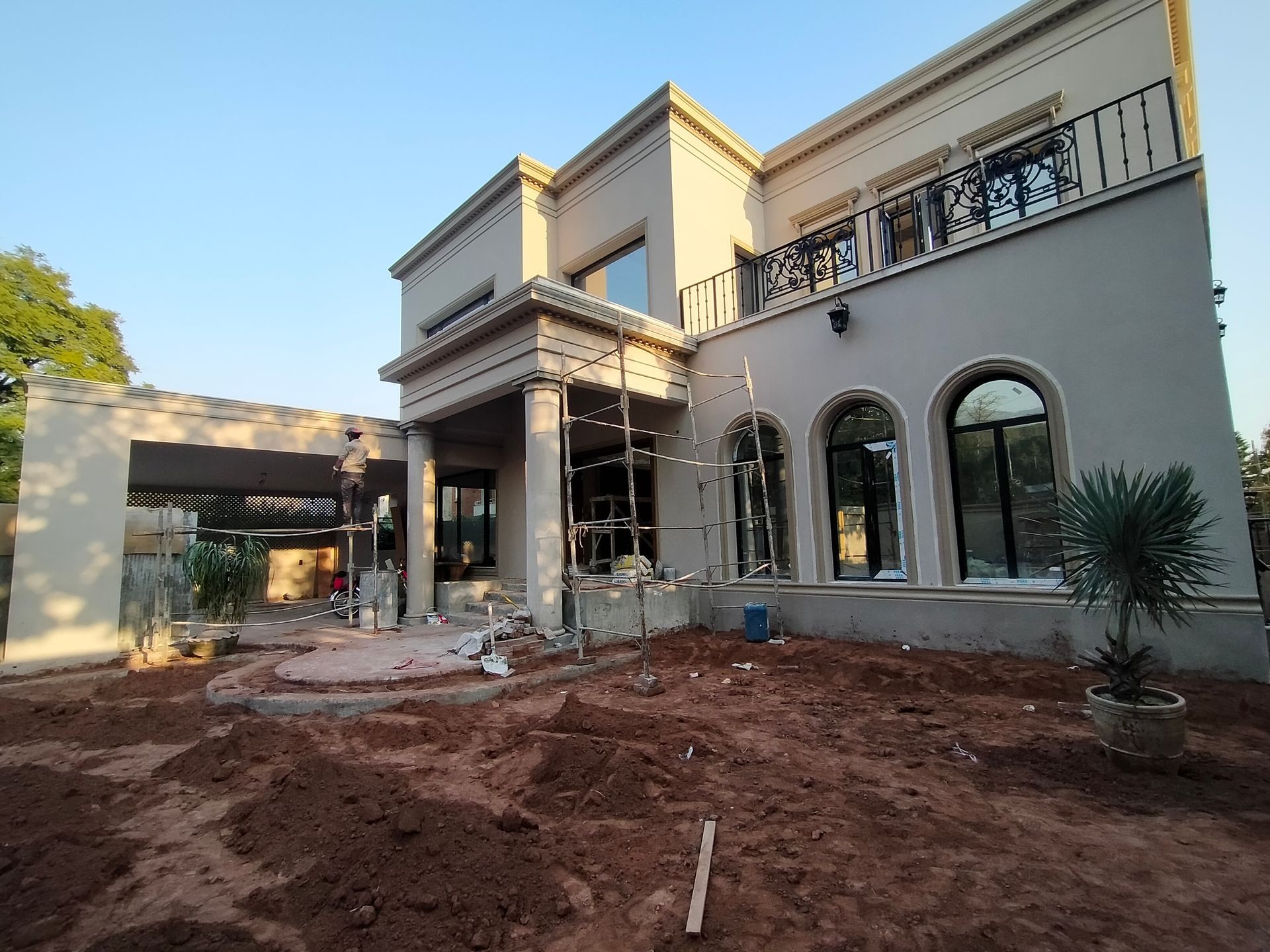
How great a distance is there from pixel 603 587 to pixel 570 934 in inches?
230

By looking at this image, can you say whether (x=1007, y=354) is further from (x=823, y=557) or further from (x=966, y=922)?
(x=966, y=922)

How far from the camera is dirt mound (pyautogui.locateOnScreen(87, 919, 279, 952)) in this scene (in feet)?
7.73

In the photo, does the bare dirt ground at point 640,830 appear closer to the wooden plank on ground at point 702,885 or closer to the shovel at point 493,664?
the wooden plank on ground at point 702,885

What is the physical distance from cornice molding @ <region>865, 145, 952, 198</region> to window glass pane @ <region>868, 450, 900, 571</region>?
5670 mm

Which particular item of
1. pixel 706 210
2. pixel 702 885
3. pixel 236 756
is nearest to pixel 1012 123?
pixel 706 210

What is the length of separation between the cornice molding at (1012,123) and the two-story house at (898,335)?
4 cm

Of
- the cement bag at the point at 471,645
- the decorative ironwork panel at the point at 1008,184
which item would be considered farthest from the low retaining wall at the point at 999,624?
the decorative ironwork panel at the point at 1008,184

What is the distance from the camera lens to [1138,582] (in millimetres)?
3902

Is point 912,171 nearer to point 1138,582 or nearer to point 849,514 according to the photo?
point 849,514

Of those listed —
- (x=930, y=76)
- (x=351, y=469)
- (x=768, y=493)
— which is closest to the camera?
(x=768, y=493)

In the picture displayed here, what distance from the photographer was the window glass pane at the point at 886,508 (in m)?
7.77

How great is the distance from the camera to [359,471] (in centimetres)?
982

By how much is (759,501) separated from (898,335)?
10.4 ft

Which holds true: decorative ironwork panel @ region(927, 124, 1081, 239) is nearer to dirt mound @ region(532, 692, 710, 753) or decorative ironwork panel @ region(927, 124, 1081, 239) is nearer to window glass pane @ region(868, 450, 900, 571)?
window glass pane @ region(868, 450, 900, 571)
